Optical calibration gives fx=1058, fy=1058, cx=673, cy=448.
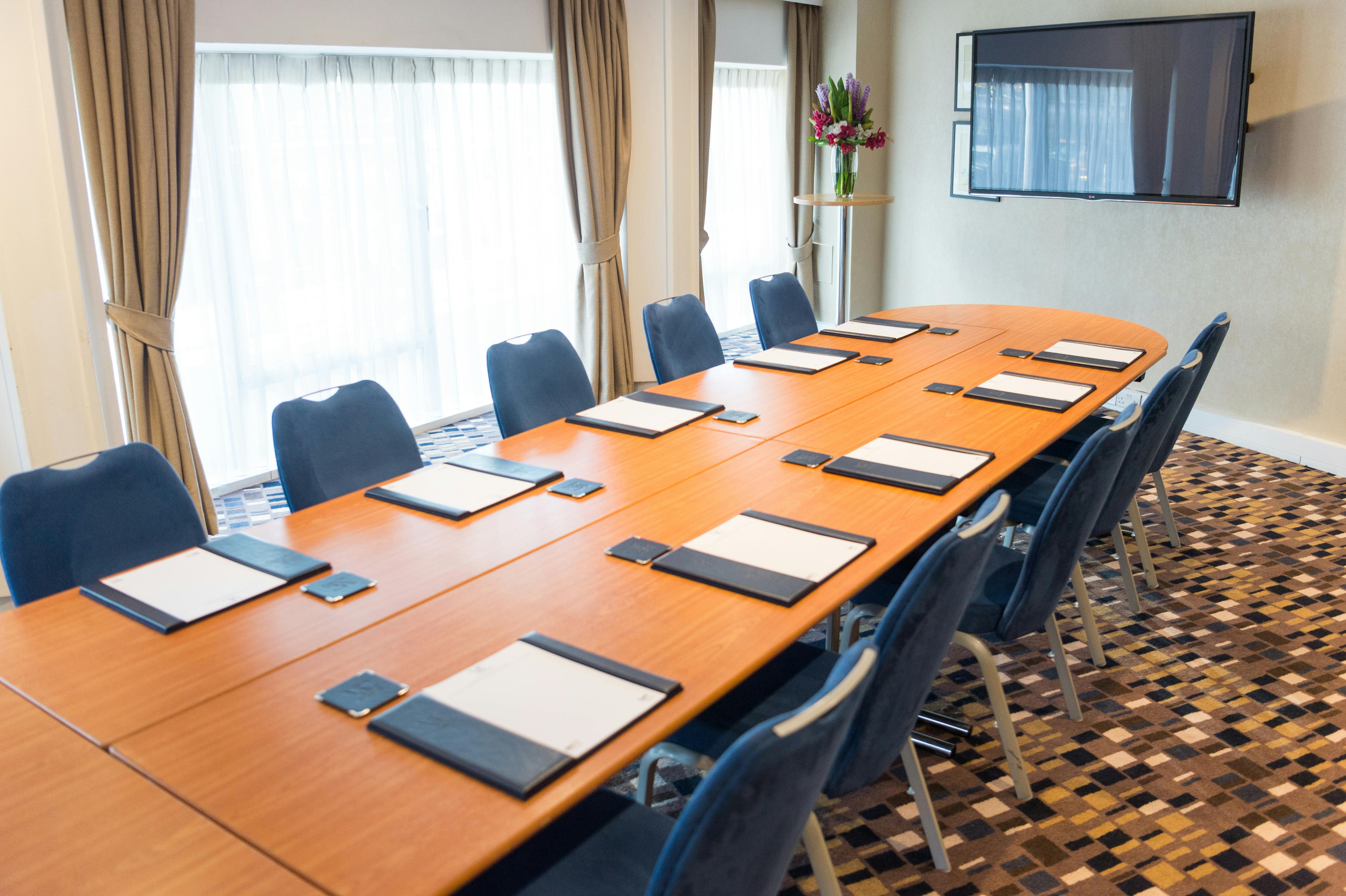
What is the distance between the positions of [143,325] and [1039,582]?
3.57 metres

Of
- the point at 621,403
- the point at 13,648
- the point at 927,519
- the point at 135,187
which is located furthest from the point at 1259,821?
the point at 135,187

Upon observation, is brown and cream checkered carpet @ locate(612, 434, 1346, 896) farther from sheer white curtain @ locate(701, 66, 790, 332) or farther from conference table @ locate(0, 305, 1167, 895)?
sheer white curtain @ locate(701, 66, 790, 332)

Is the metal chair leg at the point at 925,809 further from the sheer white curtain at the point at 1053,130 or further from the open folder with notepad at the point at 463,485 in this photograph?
the sheer white curtain at the point at 1053,130

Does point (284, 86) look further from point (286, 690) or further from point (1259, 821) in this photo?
point (1259, 821)

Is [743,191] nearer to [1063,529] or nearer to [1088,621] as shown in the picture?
[1088,621]

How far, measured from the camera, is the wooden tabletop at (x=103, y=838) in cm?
138

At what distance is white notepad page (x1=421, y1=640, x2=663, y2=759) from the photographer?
170cm

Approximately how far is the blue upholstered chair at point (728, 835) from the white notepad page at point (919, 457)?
127 cm

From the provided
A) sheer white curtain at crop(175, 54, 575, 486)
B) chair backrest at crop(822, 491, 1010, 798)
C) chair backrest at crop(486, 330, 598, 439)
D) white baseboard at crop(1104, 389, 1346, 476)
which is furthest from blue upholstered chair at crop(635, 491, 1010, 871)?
sheer white curtain at crop(175, 54, 575, 486)

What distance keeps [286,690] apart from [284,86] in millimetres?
3999

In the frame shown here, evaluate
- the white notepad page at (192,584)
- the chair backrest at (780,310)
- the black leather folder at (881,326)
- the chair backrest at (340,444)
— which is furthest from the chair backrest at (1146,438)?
the white notepad page at (192,584)

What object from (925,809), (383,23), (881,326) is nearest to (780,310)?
(881,326)

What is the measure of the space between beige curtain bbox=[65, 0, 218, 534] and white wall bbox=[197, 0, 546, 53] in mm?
188

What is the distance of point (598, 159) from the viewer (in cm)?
605
